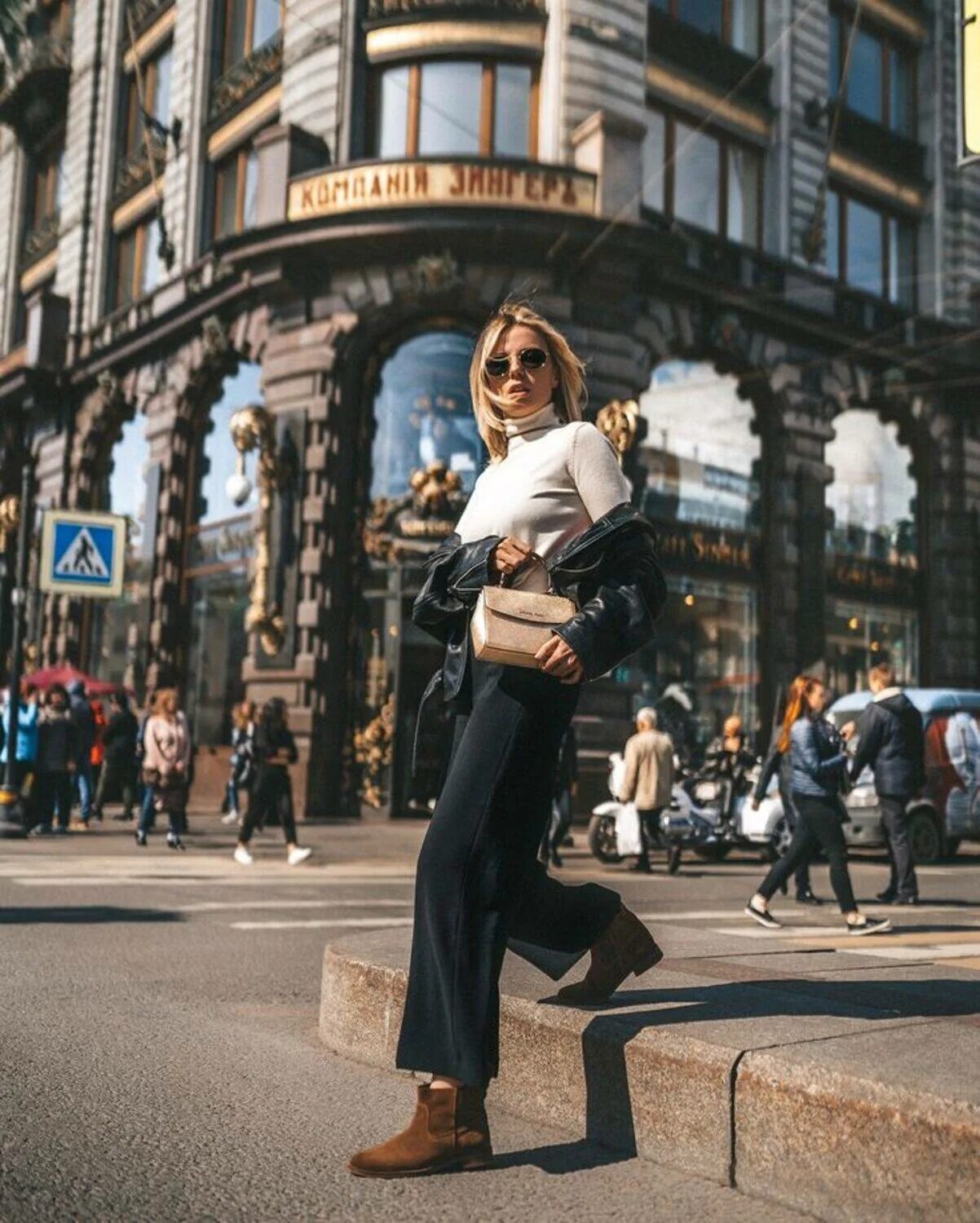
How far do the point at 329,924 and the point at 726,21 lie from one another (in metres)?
18.6

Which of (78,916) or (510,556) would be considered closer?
(510,556)

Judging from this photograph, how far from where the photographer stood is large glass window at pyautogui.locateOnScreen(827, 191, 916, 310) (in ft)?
77.7

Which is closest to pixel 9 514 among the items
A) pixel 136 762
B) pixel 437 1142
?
pixel 136 762

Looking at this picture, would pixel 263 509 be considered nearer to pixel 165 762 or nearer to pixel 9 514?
pixel 165 762

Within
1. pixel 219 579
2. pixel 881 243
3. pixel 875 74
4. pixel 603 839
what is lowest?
pixel 603 839

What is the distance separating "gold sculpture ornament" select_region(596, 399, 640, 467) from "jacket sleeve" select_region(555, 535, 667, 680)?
15946 millimetres

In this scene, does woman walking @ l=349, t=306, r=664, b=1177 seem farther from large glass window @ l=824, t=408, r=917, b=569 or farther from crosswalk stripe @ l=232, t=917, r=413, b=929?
large glass window @ l=824, t=408, r=917, b=569

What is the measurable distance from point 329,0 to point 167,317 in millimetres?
5962

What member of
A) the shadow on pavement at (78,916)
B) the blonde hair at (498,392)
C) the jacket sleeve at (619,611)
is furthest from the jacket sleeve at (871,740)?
the jacket sleeve at (619,611)

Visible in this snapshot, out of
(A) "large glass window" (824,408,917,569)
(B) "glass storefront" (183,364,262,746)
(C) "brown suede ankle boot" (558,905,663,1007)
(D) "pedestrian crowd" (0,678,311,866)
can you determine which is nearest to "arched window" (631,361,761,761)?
(A) "large glass window" (824,408,917,569)

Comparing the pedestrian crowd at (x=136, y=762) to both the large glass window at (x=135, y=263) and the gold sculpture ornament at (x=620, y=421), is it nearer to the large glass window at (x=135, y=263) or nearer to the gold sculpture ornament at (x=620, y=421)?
the gold sculpture ornament at (x=620, y=421)

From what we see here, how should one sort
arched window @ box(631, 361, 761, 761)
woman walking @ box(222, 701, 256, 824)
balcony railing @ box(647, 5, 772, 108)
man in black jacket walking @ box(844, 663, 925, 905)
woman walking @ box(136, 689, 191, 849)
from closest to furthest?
man in black jacket walking @ box(844, 663, 925, 905)
woman walking @ box(136, 689, 191, 849)
woman walking @ box(222, 701, 256, 824)
arched window @ box(631, 361, 761, 761)
balcony railing @ box(647, 5, 772, 108)

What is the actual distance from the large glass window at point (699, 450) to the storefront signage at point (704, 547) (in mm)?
146

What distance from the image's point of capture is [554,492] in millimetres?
3453
